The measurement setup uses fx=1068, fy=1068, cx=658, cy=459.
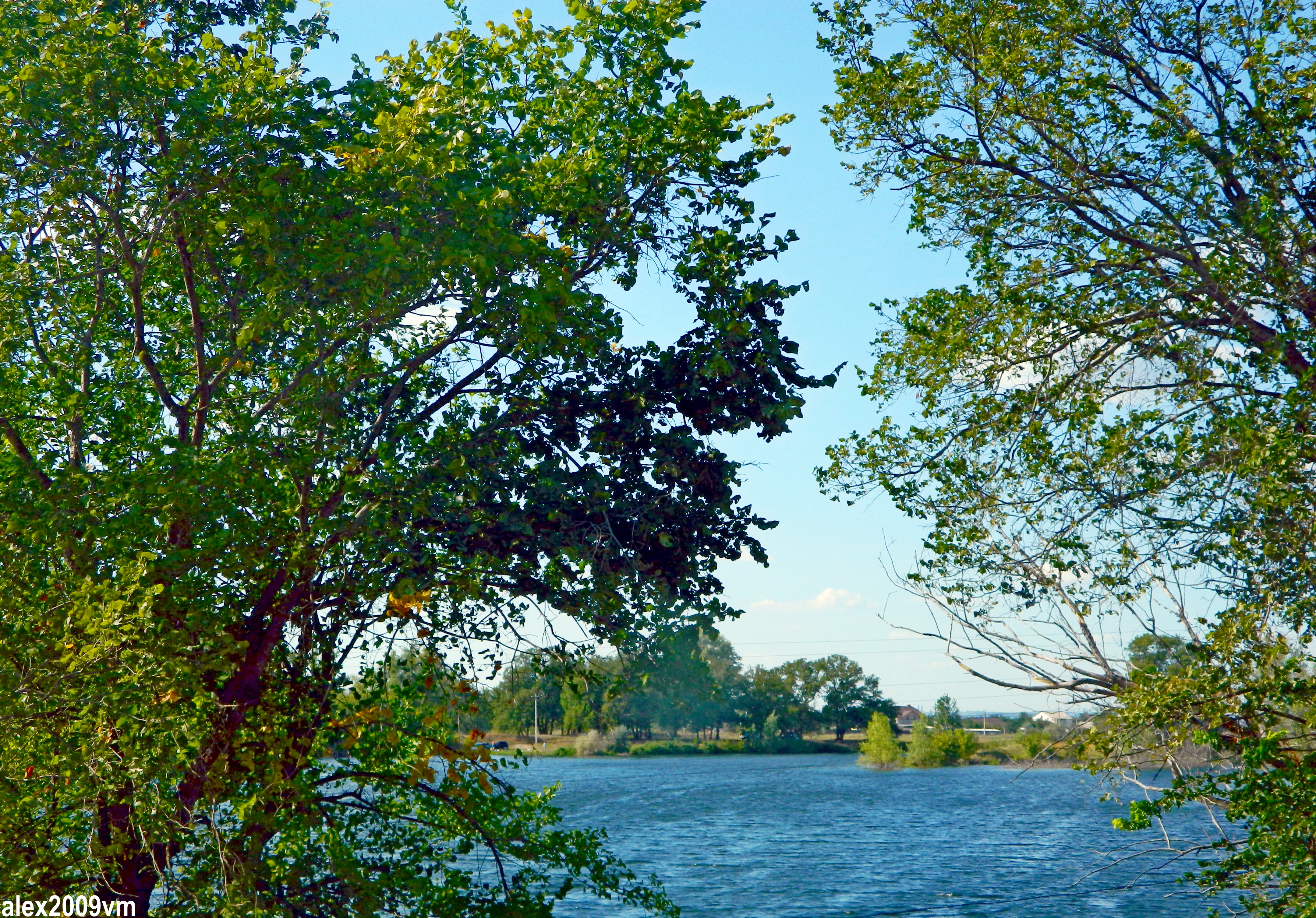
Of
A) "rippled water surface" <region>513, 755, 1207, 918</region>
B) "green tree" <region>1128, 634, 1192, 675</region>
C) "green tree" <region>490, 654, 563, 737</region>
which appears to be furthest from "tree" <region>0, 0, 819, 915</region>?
"rippled water surface" <region>513, 755, 1207, 918</region>

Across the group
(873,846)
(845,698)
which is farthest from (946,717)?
Answer: (873,846)

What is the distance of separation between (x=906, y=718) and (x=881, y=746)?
73.4 meters

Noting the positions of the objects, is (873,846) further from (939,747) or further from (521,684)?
(939,747)

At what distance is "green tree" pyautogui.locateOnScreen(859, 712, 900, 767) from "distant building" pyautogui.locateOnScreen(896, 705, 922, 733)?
4089 cm

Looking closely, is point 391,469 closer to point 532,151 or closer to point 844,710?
point 532,151

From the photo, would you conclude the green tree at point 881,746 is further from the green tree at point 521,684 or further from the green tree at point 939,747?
the green tree at point 521,684

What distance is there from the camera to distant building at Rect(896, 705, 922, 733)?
457 ft

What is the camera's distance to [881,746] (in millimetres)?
89500

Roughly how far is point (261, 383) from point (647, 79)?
4711mm

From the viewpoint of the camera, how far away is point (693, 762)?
98125mm

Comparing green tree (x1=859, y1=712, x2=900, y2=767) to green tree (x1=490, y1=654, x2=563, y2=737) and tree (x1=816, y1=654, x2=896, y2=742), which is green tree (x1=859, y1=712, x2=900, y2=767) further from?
green tree (x1=490, y1=654, x2=563, y2=737)

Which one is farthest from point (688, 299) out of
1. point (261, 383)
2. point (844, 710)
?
point (844, 710)

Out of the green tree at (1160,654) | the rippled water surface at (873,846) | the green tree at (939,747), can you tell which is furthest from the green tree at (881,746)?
the green tree at (1160,654)

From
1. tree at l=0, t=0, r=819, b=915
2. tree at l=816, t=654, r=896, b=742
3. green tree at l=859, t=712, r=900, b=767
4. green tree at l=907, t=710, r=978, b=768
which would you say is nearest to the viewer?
tree at l=0, t=0, r=819, b=915
